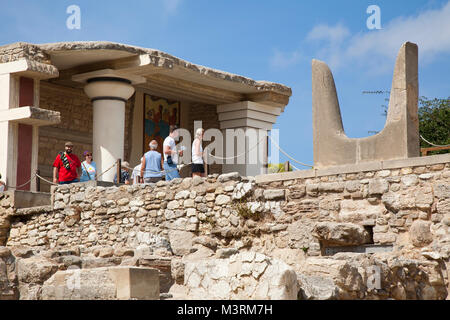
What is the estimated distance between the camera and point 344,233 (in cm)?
958

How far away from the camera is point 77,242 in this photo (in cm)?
1340

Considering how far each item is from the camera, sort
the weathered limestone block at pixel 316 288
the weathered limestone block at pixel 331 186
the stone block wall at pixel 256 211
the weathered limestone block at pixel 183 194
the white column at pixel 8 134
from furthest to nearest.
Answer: the white column at pixel 8 134 < the weathered limestone block at pixel 183 194 < the weathered limestone block at pixel 331 186 < the stone block wall at pixel 256 211 < the weathered limestone block at pixel 316 288

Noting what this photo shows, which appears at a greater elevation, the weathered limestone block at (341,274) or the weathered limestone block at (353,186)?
the weathered limestone block at (353,186)

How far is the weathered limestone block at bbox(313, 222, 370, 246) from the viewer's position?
9.59 meters

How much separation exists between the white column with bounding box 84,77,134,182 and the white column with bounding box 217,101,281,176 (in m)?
3.68

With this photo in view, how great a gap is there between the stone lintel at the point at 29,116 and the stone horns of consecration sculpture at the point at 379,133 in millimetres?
6710

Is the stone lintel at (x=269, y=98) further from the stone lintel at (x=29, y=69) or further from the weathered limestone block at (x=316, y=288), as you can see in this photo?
the weathered limestone block at (x=316, y=288)

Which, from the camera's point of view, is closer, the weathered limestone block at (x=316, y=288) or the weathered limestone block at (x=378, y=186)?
the weathered limestone block at (x=316, y=288)

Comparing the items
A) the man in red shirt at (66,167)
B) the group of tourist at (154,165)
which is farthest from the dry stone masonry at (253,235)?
the group of tourist at (154,165)

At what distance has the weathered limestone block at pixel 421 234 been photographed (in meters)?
9.16

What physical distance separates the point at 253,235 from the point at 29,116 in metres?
6.16

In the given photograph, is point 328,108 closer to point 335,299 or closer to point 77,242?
point 335,299

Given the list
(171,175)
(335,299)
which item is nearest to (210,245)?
(171,175)

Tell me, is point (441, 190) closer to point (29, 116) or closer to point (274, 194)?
point (274, 194)
